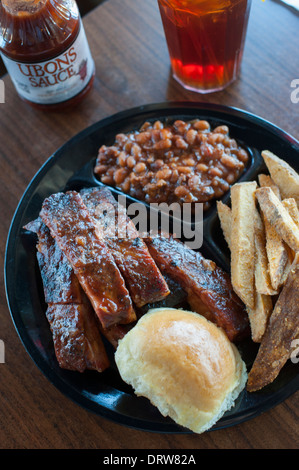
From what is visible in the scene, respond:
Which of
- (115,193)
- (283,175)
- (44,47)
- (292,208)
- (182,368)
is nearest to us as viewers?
(182,368)

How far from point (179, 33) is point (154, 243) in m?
1.08

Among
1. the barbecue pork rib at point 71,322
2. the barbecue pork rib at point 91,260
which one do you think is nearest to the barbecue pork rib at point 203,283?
the barbecue pork rib at point 91,260

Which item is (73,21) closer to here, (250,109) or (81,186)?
(81,186)

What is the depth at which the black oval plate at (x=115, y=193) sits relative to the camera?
1825 mm

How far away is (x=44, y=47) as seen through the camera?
2240 millimetres

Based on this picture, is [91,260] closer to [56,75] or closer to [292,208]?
[292,208]

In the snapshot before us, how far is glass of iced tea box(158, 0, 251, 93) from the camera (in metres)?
2.16

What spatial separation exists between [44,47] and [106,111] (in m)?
0.57

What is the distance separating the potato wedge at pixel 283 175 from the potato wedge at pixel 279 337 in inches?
17.6

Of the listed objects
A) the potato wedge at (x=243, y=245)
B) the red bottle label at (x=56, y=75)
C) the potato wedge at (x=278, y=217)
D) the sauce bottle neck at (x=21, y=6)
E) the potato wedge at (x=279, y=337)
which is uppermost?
the sauce bottle neck at (x=21, y=6)

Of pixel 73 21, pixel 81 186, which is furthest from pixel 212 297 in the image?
pixel 73 21

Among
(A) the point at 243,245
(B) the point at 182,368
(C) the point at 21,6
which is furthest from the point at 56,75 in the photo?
(B) the point at 182,368

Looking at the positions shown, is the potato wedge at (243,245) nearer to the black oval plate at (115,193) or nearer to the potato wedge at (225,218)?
the potato wedge at (225,218)

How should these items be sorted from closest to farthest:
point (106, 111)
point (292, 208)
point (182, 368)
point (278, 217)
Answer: point (182, 368)
point (278, 217)
point (292, 208)
point (106, 111)
